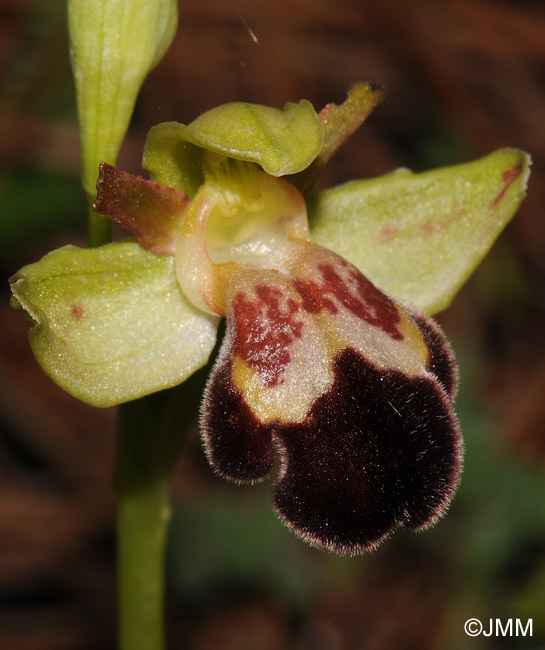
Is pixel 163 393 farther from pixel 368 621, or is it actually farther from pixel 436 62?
pixel 436 62

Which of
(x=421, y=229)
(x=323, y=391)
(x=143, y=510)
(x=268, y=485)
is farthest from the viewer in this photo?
(x=268, y=485)

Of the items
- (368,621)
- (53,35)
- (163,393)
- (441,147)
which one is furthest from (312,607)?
(53,35)

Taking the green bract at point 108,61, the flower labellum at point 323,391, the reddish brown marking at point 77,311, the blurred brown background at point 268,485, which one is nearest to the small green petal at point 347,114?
the flower labellum at point 323,391

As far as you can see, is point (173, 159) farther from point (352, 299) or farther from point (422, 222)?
point (422, 222)

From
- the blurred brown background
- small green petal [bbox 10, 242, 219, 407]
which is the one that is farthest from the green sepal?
the blurred brown background

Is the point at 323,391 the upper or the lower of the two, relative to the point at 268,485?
upper

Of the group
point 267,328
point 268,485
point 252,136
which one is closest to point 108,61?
point 252,136
